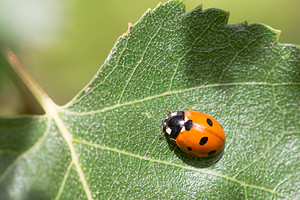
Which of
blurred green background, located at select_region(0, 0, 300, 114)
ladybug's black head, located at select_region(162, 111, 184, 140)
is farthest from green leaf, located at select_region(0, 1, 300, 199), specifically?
blurred green background, located at select_region(0, 0, 300, 114)

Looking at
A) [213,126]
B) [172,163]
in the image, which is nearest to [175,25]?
[213,126]

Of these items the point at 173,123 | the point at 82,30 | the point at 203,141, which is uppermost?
the point at 82,30

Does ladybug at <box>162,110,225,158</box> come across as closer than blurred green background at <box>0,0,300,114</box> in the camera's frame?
Yes

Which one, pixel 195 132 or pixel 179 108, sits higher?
pixel 179 108

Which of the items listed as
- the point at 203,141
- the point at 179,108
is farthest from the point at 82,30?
the point at 203,141

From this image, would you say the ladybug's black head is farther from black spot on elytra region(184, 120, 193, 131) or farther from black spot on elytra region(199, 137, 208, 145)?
black spot on elytra region(199, 137, 208, 145)

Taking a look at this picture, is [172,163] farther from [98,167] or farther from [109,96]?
[109,96]

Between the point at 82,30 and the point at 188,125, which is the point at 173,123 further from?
the point at 82,30
